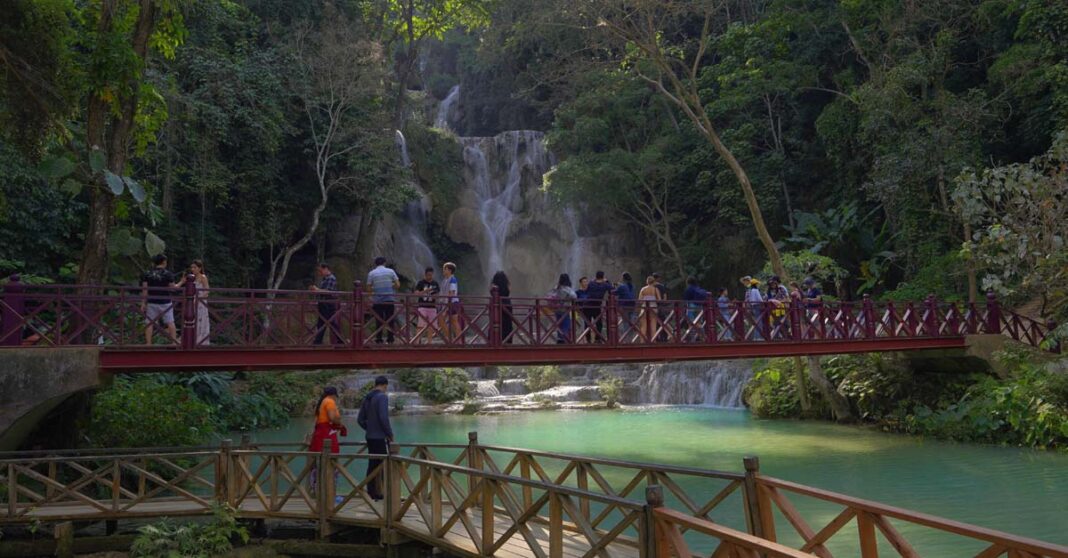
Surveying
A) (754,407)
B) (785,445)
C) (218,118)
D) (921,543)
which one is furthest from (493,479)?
(218,118)

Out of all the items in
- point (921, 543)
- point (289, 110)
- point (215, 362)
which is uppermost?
point (289, 110)

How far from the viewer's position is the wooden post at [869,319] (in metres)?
18.5

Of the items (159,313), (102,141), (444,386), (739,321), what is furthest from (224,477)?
(444,386)

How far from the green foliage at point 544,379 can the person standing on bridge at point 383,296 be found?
16.1 meters

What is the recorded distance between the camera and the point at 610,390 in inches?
1121

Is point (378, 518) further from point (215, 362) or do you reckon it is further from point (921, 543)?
point (921, 543)

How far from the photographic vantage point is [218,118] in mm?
25016

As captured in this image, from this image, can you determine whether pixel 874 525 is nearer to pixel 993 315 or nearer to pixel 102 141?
pixel 102 141

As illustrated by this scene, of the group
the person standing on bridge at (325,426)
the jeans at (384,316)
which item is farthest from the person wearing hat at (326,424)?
the jeans at (384,316)

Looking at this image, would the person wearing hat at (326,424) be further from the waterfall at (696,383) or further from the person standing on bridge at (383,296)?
the waterfall at (696,383)

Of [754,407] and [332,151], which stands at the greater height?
[332,151]

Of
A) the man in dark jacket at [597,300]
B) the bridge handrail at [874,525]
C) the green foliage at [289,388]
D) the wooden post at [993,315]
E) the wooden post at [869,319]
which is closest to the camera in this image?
the bridge handrail at [874,525]

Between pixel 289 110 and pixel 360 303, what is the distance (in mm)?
17759

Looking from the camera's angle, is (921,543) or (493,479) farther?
(921,543)
